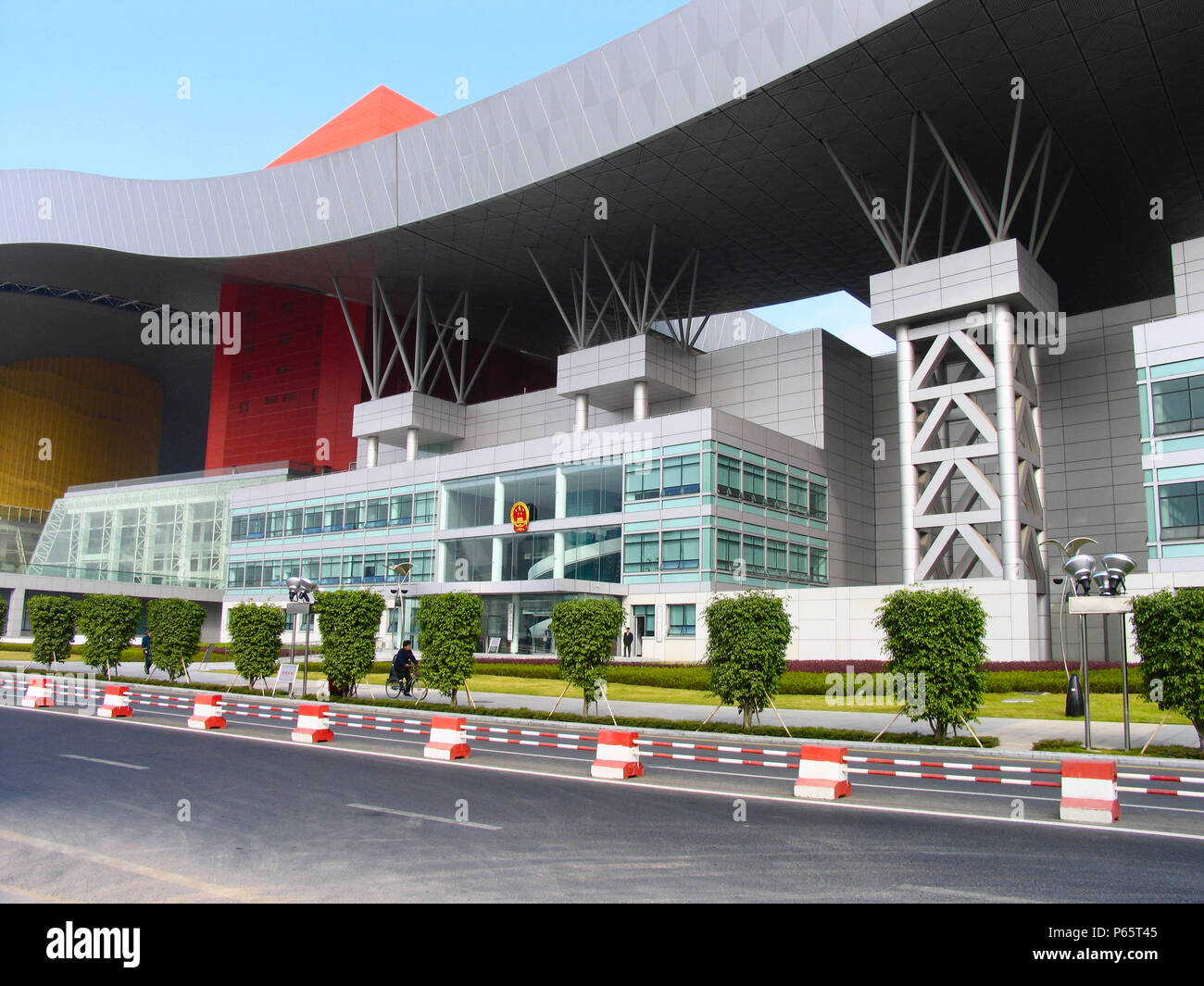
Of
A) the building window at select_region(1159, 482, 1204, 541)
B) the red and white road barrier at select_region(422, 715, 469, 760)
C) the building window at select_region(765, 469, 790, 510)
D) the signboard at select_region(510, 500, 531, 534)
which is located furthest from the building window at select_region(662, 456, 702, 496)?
the red and white road barrier at select_region(422, 715, 469, 760)

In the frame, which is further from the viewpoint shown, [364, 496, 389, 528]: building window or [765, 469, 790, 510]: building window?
[364, 496, 389, 528]: building window

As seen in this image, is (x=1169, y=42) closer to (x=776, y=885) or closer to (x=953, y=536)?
(x=953, y=536)

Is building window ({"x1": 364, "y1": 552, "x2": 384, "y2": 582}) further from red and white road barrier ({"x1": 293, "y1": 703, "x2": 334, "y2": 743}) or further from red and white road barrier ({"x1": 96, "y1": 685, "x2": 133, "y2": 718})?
red and white road barrier ({"x1": 293, "y1": 703, "x2": 334, "y2": 743})

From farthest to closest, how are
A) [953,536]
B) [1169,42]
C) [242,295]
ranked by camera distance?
[242,295]
[953,536]
[1169,42]

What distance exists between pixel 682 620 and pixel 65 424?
79.9 metres

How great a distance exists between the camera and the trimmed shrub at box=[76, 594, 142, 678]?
121 ft

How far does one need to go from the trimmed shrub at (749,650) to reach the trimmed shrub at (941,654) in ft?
9.99

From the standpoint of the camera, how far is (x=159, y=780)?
14.4m

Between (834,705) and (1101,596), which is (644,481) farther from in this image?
(1101,596)

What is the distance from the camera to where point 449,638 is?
2716 cm

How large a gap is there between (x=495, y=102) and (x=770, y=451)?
73.5 ft

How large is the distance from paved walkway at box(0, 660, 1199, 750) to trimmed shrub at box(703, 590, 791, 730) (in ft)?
7.64

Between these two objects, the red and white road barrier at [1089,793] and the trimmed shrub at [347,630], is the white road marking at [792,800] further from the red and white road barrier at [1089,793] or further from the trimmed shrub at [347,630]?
the trimmed shrub at [347,630]
